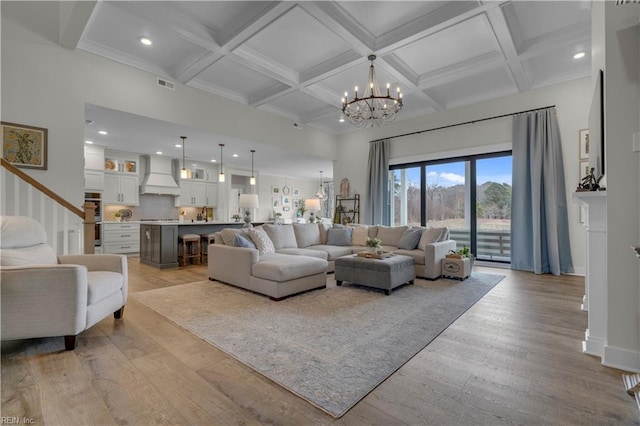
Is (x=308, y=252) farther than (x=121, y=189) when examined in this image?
No

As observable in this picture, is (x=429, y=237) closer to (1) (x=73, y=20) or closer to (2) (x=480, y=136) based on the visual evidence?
(2) (x=480, y=136)

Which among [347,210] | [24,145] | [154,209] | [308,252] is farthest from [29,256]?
[154,209]

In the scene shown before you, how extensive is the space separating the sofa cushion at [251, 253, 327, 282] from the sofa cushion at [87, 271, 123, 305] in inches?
57.0

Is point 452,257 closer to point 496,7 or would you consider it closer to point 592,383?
point 592,383

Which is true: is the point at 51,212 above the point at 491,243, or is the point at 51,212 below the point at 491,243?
above

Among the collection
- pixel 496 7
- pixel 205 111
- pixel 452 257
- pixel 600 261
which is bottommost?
pixel 452 257

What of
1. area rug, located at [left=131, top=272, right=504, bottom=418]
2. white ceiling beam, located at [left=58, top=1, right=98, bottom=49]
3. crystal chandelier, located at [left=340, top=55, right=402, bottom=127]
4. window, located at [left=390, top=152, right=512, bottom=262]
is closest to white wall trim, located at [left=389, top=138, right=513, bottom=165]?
window, located at [left=390, top=152, right=512, bottom=262]

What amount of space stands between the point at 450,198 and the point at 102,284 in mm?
6221

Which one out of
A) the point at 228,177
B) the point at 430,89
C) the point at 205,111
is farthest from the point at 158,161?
the point at 430,89

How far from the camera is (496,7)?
328cm

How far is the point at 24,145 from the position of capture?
3732 mm

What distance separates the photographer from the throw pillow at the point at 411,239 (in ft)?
17.0

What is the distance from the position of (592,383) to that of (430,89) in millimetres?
5026

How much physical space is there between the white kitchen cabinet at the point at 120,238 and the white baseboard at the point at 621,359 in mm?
8780
